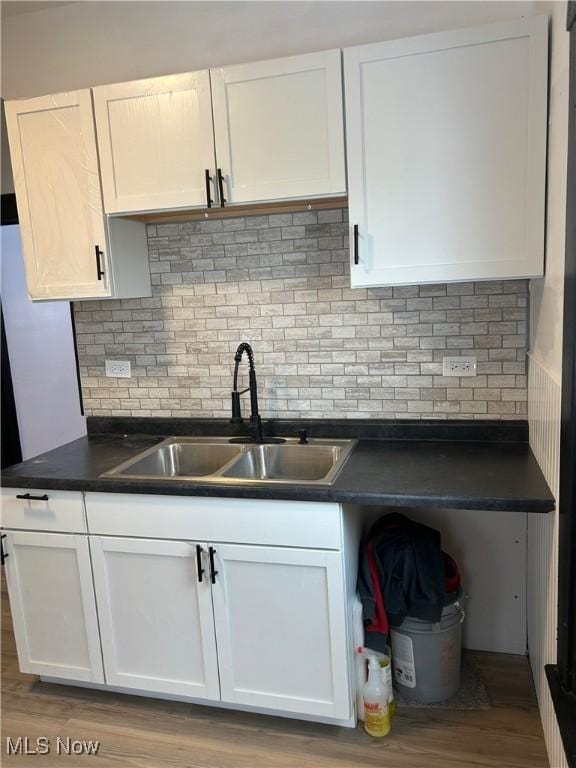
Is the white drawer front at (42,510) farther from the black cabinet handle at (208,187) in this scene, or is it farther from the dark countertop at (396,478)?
the black cabinet handle at (208,187)

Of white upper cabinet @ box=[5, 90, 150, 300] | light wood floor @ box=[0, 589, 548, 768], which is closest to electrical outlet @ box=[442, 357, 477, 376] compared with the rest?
light wood floor @ box=[0, 589, 548, 768]

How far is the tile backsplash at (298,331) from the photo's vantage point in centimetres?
215

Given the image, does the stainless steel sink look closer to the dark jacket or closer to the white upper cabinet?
the dark jacket

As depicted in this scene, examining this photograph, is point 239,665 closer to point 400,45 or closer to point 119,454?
point 119,454

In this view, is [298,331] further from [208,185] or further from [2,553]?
[2,553]

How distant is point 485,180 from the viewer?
1.76 meters

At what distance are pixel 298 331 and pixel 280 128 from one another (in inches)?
31.2

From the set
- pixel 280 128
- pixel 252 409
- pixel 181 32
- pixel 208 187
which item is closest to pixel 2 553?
pixel 252 409

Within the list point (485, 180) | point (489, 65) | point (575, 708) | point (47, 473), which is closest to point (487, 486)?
point (575, 708)

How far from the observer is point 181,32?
2.29 m

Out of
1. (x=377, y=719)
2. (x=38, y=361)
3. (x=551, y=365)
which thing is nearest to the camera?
(x=551, y=365)

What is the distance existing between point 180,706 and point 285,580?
75cm

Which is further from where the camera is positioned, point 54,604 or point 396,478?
point 54,604

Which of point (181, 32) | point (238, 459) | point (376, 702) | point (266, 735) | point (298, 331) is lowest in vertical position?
point (266, 735)
